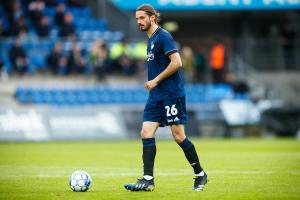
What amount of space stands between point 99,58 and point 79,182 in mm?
17562


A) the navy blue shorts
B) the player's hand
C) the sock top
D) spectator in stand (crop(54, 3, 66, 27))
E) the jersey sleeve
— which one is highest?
spectator in stand (crop(54, 3, 66, 27))

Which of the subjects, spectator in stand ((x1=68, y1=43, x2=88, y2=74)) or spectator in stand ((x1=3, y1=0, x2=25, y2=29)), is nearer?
spectator in stand ((x1=68, y1=43, x2=88, y2=74))

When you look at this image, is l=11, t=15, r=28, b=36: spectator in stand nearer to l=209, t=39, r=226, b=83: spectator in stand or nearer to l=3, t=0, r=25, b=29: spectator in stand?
l=3, t=0, r=25, b=29: spectator in stand

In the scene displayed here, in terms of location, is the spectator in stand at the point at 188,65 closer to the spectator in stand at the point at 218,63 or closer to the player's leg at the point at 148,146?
the spectator in stand at the point at 218,63

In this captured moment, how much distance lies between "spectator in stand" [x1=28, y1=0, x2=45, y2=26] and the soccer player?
18.6 m

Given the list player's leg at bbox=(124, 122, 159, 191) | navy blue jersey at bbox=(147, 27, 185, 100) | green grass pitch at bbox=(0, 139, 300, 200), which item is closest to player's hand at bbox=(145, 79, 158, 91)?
navy blue jersey at bbox=(147, 27, 185, 100)

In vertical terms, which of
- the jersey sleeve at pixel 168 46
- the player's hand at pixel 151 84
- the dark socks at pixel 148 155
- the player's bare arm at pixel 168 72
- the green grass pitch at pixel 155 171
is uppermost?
the jersey sleeve at pixel 168 46

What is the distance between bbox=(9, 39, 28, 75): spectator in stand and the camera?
86.6 ft

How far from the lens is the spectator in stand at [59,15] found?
27984 mm

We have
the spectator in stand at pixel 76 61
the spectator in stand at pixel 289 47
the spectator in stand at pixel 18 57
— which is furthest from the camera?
the spectator in stand at pixel 289 47

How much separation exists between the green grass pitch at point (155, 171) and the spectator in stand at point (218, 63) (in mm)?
8132

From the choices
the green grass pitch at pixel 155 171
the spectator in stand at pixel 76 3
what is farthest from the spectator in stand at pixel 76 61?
the green grass pitch at pixel 155 171

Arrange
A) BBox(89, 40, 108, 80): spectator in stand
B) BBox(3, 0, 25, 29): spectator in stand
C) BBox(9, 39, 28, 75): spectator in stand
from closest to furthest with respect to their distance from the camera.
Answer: BBox(9, 39, 28, 75): spectator in stand < BBox(89, 40, 108, 80): spectator in stand < BBox(3, 0, 25, 29): spectator in stand

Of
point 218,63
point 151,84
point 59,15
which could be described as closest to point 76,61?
point 59,15
